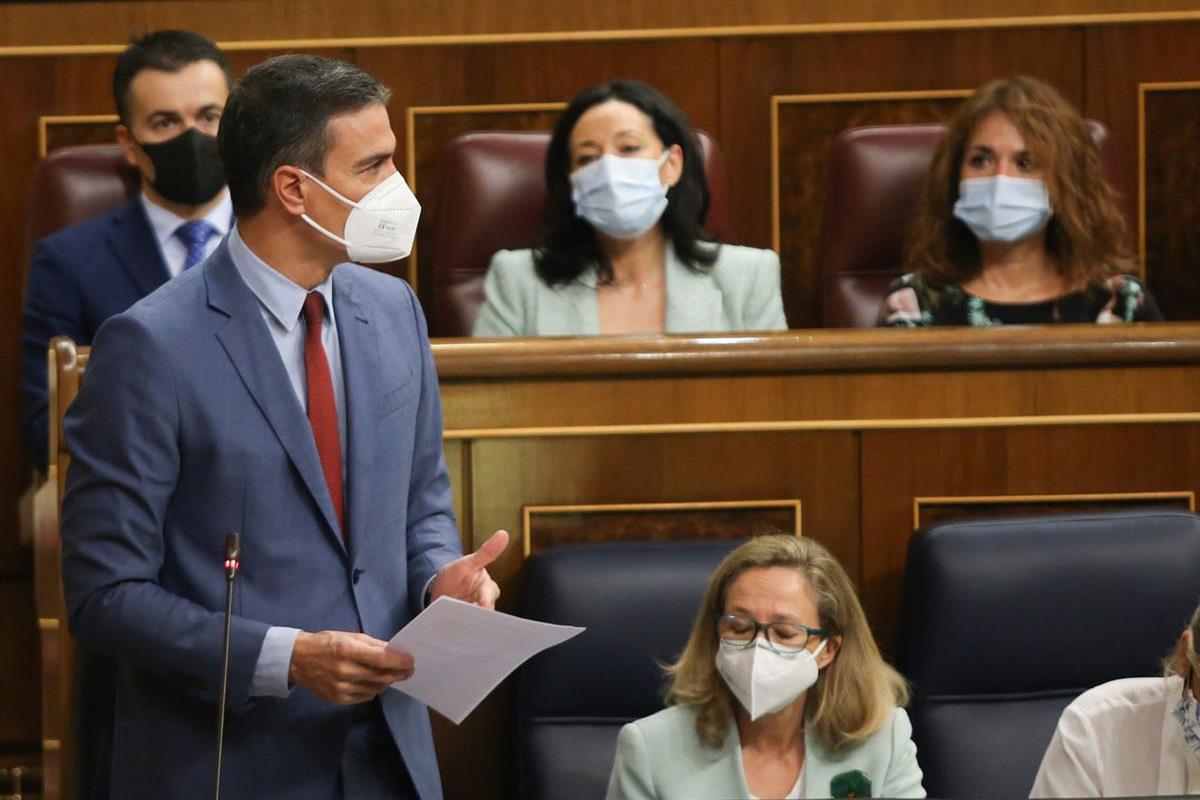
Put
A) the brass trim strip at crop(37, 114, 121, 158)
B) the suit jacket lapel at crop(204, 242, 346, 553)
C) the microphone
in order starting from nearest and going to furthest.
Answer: the microphone → the suit jacket lapel at crop(204, 242, 346, 553) → the brass trim strip at crop(37, 114, 121, 158)

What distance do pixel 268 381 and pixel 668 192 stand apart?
0.98 metres

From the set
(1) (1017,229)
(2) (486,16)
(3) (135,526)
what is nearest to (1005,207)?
(1) (1017,229)

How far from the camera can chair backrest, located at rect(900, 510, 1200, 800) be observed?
148 cm

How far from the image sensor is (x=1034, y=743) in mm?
1488

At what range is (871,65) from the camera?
2365 mm

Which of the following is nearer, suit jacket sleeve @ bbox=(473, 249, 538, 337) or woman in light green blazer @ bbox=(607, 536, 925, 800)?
woman in light green blazer @ bbox=(607, 536, 925, 800)

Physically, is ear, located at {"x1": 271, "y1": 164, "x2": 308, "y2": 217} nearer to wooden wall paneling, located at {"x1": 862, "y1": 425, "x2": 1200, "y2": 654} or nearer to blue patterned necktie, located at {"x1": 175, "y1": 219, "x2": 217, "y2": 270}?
wooden wall paneling, located at {"x1": 862, "y1": 425, "x2": 1200, "y2": 654}

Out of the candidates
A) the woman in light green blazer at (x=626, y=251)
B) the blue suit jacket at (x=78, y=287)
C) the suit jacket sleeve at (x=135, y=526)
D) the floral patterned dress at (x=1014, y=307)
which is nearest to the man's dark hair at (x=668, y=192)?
the woman in light green blazer at (x=626, y=251)

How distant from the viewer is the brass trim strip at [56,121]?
229cm

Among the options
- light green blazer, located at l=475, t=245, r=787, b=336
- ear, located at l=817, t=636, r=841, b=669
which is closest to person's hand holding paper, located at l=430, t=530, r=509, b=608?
ear, located at l=817, t=636, r=841, b=669

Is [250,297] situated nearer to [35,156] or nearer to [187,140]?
[187,140]

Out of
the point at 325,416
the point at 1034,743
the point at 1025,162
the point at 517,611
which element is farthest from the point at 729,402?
the point at 1025,162

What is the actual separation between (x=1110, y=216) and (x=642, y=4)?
0.71 metres

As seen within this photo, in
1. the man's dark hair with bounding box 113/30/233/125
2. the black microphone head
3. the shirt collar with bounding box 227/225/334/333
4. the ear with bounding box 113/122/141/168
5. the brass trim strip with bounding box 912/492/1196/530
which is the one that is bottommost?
the brass trim strip with bounding box 912/492/1196/530
